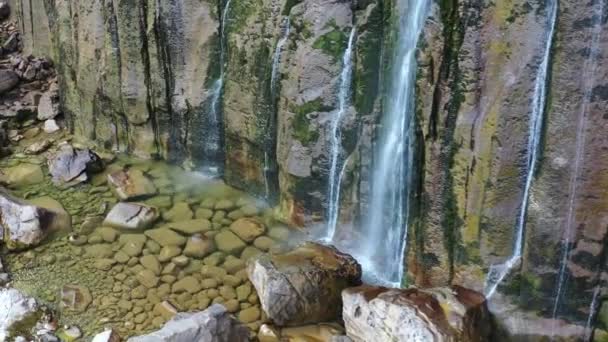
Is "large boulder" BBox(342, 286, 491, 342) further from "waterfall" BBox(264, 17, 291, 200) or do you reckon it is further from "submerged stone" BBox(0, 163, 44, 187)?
"submerged stone" BBox(0, 163, 44, 187)

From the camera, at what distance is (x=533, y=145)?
249 inches

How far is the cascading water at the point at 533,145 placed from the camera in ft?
19.8

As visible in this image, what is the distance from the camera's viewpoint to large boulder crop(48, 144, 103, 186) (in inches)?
389

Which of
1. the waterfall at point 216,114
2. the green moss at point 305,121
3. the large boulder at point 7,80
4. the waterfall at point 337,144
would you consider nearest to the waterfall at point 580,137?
the waterfall at point 337,144

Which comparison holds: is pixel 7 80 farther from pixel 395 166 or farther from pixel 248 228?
pixel 395 166

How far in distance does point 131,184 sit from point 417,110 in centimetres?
445

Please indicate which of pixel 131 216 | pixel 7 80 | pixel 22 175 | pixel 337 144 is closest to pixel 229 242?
pixel 131 216

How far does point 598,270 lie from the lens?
6.32 meters

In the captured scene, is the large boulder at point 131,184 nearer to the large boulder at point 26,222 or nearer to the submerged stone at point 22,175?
the large boulder at point 26,222

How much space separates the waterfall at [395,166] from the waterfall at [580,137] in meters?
1.64

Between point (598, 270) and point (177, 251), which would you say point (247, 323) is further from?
point (598, 270)

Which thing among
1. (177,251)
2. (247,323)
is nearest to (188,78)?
(177,251)

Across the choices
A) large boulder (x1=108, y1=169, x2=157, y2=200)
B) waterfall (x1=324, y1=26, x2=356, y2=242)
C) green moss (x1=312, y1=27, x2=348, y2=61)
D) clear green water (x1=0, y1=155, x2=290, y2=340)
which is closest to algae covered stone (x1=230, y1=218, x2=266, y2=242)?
clear green water (x1=0, y1=155, x2=290, y2=340)

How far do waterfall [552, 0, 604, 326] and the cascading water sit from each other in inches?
13.1
